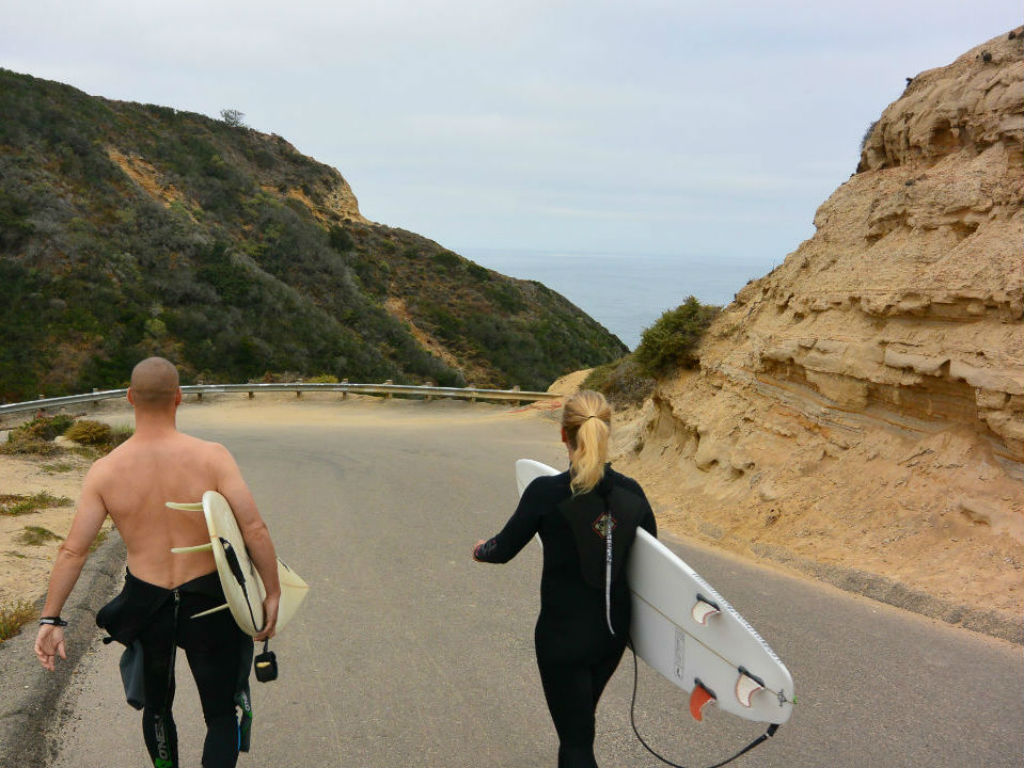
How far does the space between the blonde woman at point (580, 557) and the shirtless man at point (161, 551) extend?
3.82 feet

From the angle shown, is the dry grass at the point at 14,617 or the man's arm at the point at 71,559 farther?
the dry grass at the point at 14,617

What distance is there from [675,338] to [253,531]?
10.2 metres

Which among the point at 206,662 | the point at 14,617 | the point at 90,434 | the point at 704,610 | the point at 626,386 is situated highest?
the point at 626,386

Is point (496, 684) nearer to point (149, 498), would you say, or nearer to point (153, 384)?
point (149, 498)

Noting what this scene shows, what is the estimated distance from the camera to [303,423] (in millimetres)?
22375

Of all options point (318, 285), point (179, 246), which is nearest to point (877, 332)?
point (179, 246)

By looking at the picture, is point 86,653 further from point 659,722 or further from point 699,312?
point 699,312

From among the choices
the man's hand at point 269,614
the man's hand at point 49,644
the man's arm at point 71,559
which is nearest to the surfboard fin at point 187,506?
the man's arm at point 71,559

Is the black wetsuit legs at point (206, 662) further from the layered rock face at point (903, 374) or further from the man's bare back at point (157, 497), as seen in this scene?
the layered rock face at point (903, 374)

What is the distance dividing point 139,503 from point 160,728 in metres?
1.03

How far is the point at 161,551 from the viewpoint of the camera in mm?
3254

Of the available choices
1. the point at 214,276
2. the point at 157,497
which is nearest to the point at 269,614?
the point at 157,497

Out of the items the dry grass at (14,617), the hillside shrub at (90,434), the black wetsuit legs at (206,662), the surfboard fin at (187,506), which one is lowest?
the hillside shrub at (90,434)

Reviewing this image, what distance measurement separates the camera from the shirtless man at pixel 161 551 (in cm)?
323
